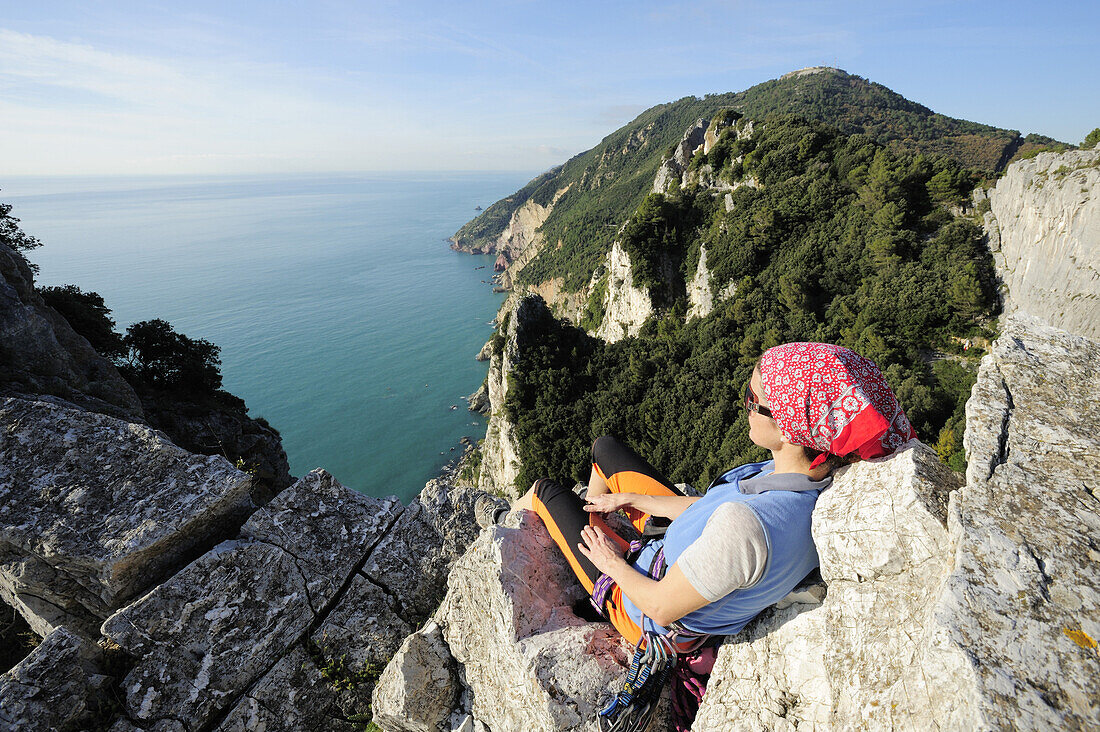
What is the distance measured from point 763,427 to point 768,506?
0.41m

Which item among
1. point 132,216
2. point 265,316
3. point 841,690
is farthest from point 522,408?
point 132,216

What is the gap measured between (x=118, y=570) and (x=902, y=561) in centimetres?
616

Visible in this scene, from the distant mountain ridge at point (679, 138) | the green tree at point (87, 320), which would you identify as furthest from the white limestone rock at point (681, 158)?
the green tree at point (87, 320)

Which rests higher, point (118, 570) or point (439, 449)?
point (118, 570)

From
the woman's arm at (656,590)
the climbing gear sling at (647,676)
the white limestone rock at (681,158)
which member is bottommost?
the climbing gear sling at (647,676)

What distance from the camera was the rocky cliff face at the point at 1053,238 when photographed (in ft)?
44.7

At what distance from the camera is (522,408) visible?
2806cm

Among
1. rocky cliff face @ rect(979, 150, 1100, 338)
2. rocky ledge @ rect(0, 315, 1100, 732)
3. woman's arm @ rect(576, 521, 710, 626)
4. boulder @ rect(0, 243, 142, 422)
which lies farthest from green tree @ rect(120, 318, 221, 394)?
rocky cliff face @ rect(979, 150, 1100, 338)

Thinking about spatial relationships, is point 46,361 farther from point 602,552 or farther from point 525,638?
point 602,552

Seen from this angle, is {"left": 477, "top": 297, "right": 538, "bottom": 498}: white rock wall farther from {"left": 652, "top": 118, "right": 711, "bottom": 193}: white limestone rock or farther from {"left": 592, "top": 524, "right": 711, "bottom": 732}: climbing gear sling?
{"left": 652, "top": 118, "right": 711, "bottom": 193}: white limestone rock

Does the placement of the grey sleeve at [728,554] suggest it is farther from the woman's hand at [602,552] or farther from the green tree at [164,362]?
the green tree at [164,362]

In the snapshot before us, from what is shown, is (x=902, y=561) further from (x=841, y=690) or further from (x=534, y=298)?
(x=534, y=298)

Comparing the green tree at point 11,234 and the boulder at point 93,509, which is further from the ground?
the green tree at point 11,234

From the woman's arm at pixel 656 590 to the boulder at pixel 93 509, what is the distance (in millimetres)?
4279
